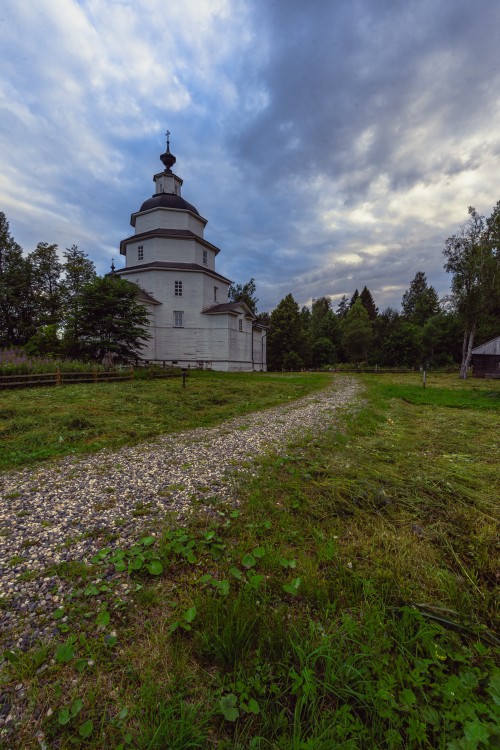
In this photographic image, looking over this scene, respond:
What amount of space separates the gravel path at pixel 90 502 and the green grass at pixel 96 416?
0.72 metres

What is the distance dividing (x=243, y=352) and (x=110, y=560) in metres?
31.1

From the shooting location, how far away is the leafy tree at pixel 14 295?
38.3 meters

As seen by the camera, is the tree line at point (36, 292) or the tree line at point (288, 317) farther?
the tree line at point (36, 292)

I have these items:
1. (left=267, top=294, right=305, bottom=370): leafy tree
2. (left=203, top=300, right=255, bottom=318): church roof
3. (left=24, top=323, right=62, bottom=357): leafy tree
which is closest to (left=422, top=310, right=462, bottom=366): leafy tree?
(left=267, top=294, right=305, bottom=370): leafy tree

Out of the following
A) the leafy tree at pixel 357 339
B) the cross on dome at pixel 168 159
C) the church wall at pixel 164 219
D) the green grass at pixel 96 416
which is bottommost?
the green grass at pixel 96 416

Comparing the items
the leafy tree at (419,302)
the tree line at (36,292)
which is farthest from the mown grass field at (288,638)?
the leafy tree at (419,302)

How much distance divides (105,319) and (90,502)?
17.3 metres

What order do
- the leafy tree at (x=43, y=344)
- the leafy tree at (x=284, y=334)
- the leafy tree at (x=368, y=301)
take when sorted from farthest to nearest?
1. the leafy tree at (x=368, y=301)
2. the leafy tree at (x=284, y=334)
3. the leafy tree at (x=43, y=344)

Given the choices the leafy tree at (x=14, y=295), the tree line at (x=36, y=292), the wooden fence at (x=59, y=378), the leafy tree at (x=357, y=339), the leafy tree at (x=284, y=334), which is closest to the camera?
the wooden fence at (x=59, y=378)

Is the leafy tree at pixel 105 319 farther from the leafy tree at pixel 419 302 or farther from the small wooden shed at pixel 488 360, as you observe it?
the leafy tree at pixel 419 302

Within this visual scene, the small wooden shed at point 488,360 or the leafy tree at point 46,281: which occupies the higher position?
the leafy tree at point 46,281

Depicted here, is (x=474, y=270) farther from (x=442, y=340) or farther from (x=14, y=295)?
(x=14, y=295)

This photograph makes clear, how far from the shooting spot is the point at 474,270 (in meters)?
27.3

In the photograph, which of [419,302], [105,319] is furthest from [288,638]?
[419,302]
